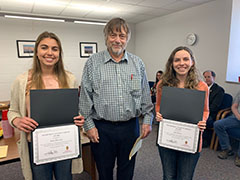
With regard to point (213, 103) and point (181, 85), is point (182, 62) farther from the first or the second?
point (213, 103)

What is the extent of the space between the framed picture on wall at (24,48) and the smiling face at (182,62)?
184 inches

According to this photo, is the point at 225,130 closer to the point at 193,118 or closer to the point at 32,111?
the point at 193,118

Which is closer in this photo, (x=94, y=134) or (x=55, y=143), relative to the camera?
(x=55, y=143)

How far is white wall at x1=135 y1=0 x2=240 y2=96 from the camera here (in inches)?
141

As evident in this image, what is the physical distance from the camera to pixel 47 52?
1.23 meters

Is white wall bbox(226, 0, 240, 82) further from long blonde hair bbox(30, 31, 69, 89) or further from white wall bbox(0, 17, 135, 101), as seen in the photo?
white wall bbox(0, 17, 135, 101)

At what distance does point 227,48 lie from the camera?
3541 millimetres

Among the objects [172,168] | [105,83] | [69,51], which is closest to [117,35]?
[105,83]

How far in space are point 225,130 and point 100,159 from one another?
7.42 feet

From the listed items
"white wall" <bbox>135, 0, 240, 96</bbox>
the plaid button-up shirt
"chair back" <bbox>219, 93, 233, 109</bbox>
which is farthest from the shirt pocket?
"white wall" <bbox>135, 0, 240, 96</bbox>

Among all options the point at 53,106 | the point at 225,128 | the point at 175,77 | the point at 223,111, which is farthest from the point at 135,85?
the point at 223,111

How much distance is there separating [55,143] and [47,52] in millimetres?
614

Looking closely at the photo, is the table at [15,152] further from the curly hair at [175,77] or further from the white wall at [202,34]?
the white wall at [202,34]

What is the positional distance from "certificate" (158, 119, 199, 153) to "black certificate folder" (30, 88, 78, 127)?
68 cm
